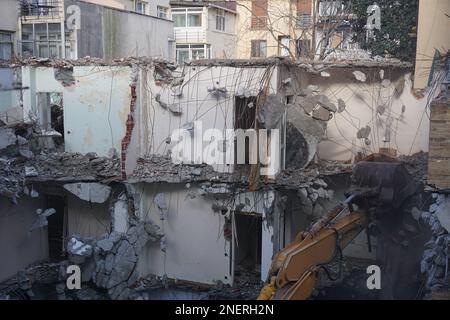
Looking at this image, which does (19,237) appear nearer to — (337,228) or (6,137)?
(6,137)

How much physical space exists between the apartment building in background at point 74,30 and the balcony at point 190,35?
27.1 ft

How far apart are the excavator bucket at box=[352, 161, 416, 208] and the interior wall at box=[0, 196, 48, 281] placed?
9575 millimetres

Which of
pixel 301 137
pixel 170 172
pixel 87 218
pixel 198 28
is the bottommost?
pixel 87 218

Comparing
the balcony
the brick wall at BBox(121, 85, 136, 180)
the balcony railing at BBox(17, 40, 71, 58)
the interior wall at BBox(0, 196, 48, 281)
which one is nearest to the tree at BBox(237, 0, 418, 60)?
the brick wall at BBox(121, 85, 136, 180)

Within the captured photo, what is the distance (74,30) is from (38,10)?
2.13 metres

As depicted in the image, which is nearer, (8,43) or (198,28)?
(8,43)

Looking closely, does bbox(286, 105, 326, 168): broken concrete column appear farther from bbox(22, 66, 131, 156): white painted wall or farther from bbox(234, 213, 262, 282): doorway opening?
bbox(22, 66, 131, 156): white painted wall

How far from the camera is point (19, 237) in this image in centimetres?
1542

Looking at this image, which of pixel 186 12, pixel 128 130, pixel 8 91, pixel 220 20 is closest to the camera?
pixel 128 130

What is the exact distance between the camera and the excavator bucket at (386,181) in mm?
9125

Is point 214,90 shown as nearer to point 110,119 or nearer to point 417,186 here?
point 110,119

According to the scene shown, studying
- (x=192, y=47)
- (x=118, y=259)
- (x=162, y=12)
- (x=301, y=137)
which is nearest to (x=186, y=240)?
(x=118, y=259)

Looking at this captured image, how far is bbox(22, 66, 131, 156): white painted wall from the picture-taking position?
15273 millimetres

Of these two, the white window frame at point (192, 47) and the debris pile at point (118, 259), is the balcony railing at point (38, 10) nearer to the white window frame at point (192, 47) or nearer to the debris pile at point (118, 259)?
the white window frame at point (192, 47)
